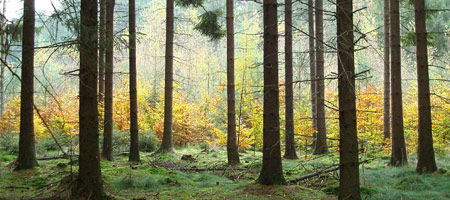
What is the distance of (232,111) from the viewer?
11117mm

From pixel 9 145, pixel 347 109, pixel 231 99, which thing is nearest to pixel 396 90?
pixel 231 99

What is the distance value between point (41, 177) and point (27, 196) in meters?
1.85

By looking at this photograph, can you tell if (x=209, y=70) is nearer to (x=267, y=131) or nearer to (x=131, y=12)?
(x=131, y=12)

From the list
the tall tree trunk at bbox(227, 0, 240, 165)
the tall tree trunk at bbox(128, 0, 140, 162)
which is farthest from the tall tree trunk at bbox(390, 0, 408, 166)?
the tall tree trunk at bbox(128, 0, 140, 162)

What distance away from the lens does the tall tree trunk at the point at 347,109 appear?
462cm

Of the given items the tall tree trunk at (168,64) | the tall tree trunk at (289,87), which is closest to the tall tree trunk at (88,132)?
the tall tree trunk at (289,87)

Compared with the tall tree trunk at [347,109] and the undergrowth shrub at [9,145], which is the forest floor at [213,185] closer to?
the tall tree trunk at [347,109]

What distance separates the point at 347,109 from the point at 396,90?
570 cm

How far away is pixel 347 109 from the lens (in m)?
4.66

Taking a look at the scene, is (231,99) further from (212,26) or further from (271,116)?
(271,116)

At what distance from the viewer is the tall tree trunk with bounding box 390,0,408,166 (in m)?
9.47

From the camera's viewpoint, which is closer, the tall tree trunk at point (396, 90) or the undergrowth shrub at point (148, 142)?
the tall tree trunk at point (396, 90)

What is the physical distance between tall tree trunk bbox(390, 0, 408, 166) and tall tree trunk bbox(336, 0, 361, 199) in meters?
5.49

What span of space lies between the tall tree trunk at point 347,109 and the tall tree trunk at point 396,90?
5.49 metres
